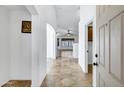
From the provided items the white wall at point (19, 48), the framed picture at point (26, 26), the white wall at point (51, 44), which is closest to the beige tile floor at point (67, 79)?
the white wall at point (19, 48)

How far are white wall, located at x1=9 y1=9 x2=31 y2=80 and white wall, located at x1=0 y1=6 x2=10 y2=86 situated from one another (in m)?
0.15

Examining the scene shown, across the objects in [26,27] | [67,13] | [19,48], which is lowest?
[19,48]

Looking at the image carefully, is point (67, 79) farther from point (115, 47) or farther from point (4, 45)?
point (115, 47)

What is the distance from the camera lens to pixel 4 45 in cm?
386

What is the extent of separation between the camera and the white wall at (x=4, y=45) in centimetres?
370

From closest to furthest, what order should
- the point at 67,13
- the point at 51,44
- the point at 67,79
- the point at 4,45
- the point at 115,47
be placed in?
the point at 115,47
the point at 4,45
the point at 67,79
the point at 67,13
the point at 51,44

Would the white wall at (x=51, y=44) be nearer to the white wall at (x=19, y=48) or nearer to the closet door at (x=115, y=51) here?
the white wall at (x=19, y=48)

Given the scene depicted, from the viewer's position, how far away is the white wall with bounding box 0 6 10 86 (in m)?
3.70

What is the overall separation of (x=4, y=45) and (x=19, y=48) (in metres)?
0.50

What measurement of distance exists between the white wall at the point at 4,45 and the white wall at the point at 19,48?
6.1 inches

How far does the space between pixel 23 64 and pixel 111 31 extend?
3470 millimetres

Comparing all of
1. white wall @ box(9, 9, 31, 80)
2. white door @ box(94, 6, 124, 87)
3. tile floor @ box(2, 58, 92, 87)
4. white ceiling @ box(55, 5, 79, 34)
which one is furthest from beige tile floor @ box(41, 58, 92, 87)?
white ceiling @ box(55, 5, 79, 34)

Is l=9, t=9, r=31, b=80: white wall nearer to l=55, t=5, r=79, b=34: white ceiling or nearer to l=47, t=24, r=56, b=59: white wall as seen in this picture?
l=55, t=5, r=79, b=34: white ceiling

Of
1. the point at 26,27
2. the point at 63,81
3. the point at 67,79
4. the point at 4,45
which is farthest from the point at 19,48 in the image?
the point at 67,79
